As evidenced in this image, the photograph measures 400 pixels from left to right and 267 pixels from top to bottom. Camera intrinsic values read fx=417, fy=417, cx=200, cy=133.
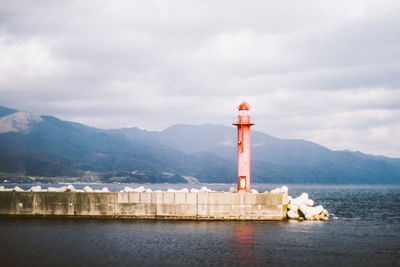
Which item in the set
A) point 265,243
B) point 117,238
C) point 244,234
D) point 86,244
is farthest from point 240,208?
point 86,244

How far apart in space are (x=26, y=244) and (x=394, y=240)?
25.0 metres

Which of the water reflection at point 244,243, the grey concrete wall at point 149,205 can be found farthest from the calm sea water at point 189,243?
the grey concrete wall at point 149,205

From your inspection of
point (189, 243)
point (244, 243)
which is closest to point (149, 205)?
point (189, 243)

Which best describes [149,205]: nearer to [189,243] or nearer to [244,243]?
[189,243]

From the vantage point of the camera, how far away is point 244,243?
2647cm

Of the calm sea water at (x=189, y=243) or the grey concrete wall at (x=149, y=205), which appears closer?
the calm sea water at (x=189, y=243)

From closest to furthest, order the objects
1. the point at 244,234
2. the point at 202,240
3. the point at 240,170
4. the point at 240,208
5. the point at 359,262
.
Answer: the point at 359,262 < the point at 202,240 < the point at 244,234 < the point at 240,208 < the point at 240,170

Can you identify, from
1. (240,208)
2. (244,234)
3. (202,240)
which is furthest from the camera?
(240,208)

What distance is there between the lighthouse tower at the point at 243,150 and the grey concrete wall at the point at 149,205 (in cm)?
245

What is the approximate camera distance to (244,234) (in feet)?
96.2

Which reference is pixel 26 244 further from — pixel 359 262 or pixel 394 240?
pixel 394 240

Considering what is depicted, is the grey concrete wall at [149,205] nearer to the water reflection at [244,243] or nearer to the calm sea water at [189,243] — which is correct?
the calm sea water at [189,243]

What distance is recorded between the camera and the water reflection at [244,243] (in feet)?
75.1

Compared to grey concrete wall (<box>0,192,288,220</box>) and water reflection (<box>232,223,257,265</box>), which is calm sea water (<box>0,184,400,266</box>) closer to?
water reflection (<box>232,223,257,265</box>)
